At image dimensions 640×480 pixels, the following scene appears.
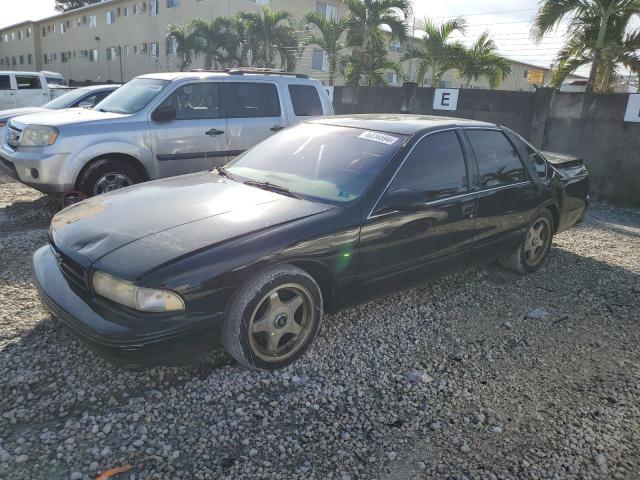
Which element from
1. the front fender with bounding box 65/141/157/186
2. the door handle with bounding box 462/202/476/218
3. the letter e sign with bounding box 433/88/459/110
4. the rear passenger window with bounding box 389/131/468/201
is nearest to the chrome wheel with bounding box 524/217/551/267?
the door handle with bounding box 462/202/476/218

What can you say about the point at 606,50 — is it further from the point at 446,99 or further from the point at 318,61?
the point at 318,61

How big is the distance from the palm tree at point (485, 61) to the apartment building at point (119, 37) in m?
7.67

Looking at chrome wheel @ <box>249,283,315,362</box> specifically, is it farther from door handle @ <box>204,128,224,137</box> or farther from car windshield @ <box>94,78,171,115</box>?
car windshield @ <box>94,78,171,115</box>

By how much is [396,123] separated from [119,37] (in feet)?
117

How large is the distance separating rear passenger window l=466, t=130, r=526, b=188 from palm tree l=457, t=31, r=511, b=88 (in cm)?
1380

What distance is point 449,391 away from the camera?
9.53 ft

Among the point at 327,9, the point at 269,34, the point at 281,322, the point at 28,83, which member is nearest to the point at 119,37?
the point at 327,9

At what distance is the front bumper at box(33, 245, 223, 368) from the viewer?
8.04 feet

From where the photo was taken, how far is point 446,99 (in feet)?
36.7

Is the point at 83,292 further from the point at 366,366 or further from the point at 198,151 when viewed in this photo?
the point at 198,151

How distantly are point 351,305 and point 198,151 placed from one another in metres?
3.78

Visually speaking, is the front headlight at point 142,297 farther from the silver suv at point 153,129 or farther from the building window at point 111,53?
the building window at point 111,53

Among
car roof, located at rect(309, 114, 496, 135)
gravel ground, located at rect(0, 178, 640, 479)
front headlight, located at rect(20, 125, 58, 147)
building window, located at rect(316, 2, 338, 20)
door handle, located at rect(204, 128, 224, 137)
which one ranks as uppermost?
building window, located at rect(316, 2, 338, 20)

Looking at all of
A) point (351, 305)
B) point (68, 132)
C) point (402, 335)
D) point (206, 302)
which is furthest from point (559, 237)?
point (68, 132)
